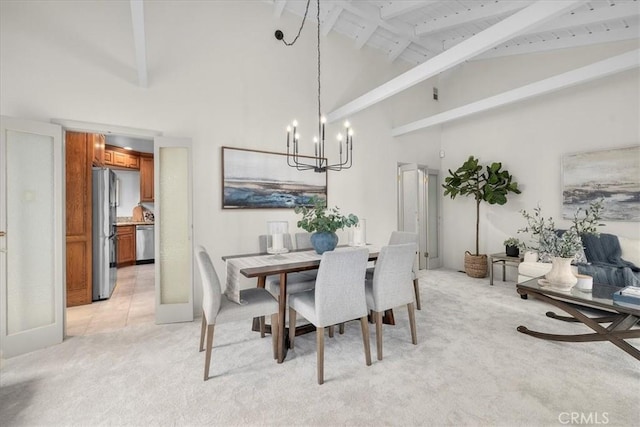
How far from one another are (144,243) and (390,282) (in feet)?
19.0

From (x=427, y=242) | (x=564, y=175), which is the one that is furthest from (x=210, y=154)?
(x=564, y=175)

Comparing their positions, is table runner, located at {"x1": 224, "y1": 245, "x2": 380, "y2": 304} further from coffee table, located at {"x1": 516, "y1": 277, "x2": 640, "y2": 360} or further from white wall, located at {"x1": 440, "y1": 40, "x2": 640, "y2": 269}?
white wall, located at {"x1": 440, "y1": 40, "x2": 640, "y2": 269}

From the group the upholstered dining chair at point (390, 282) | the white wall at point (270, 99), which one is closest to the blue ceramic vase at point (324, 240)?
the upholstered dining chair at point (390, 282)

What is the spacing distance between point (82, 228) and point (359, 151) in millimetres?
4087

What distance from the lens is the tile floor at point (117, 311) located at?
302 centimetres

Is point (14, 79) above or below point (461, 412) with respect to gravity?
above

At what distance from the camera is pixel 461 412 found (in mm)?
1732

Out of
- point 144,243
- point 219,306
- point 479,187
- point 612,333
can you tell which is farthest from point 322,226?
point 144,243

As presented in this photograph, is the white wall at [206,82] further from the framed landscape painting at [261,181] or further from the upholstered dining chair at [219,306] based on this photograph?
the upholstered dining chair at [219,306]

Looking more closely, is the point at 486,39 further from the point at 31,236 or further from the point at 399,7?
Answer: the point at 31,236

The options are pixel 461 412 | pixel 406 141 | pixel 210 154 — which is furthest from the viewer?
pixel 406 141

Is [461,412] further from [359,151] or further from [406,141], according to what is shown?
[406,141]

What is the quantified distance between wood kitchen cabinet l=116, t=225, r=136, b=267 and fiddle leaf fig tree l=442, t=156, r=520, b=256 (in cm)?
649

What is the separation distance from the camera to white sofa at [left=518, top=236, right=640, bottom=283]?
364cm
